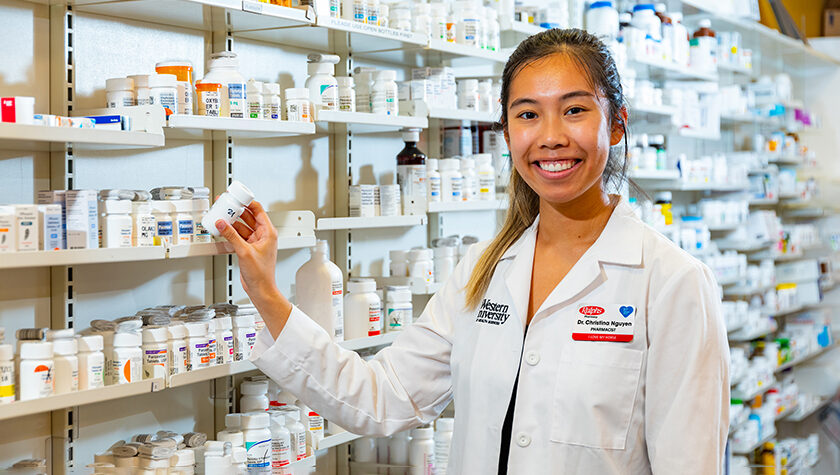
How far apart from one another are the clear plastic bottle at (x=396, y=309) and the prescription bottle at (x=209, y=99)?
1.02 meters

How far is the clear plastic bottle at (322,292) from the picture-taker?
9.24ft

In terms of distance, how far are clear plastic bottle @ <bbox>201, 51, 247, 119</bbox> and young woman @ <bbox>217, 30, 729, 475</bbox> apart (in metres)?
0.51

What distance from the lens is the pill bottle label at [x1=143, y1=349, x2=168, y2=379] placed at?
2262 mm

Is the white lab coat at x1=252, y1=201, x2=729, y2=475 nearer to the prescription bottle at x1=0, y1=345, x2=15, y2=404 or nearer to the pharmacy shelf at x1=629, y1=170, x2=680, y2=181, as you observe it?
the prescription bottle at x1=0, y1=345, x2=15, y2=404

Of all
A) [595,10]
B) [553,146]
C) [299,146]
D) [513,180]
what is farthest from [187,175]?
[595,10]

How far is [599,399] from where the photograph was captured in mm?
1716

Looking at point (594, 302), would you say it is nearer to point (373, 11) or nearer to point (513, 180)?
point (513, 180)

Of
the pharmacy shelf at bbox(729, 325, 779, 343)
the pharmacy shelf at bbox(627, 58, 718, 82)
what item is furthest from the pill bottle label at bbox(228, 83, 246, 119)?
the pharmacy shelf at bbox(729, 325, 779, 343)

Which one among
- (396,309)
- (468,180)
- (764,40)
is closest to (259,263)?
(396,309)

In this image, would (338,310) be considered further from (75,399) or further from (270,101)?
(75,399)

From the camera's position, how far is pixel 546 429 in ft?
5.74

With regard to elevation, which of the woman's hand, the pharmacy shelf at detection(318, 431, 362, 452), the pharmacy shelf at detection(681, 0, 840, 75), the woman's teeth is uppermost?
the pharmacy shelf at detection(681, 0, 840, 75)

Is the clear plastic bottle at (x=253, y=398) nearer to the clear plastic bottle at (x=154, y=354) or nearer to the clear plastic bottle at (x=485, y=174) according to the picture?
the clear plastic bottle at (x=154, y=354)

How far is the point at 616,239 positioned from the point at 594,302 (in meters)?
0.14
